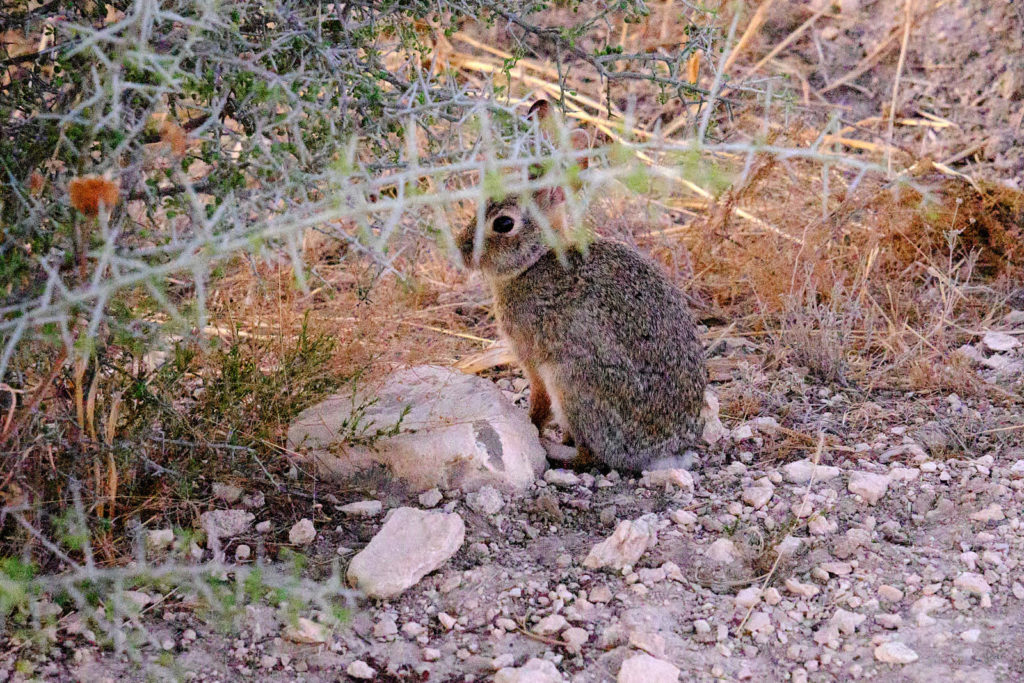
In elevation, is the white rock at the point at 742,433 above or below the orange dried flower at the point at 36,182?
below

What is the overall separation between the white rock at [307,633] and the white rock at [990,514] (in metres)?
2.24

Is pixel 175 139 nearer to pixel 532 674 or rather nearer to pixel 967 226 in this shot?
pixel 532 674

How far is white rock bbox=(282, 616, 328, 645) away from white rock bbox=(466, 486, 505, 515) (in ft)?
2.88

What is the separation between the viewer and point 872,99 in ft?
25.4

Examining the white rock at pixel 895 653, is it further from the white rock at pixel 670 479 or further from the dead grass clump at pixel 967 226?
the dead grass clump at pixel 967 226

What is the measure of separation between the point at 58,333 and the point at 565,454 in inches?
90.1

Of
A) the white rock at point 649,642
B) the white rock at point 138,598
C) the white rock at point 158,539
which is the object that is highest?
the white rock at point 158,539

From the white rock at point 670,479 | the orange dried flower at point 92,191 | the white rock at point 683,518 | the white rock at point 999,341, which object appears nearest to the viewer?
the orange dried flower at point 92,191

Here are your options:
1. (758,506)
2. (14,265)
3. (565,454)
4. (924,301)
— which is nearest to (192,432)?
(14,265)

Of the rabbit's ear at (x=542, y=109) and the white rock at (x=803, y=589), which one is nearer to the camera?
the white rock at (x=803, y=589)

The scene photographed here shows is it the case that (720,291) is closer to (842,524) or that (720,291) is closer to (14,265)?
(842,524)

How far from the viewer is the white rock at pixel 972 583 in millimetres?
3361

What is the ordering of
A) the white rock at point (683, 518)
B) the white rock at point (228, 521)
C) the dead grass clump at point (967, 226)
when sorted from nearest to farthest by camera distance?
1. the white rock at point (228, 521)
2. the white rock at point (683, 518)
3. the dead grass clump at point (967, 226)

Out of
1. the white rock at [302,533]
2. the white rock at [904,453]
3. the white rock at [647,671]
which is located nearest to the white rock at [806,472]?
the white rock at [904,453]
